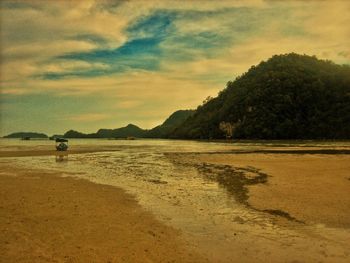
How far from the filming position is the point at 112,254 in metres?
9.50

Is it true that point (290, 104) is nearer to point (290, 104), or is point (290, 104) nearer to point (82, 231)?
point (290, 104)


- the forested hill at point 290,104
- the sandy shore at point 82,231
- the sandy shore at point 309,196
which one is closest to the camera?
the sandy shore at point 82,231

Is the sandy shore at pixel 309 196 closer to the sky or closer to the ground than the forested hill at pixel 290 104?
closer to the ground

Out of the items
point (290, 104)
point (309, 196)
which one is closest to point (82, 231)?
point (309, 196)

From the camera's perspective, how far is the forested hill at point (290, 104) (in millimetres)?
149375

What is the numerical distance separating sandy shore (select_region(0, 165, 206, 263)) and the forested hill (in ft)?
447

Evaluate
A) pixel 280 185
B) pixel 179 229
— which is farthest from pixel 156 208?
pixel 280 185

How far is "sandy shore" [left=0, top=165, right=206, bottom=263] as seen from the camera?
9.43m

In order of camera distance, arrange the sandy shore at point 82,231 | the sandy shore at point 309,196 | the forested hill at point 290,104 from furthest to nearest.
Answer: the forested hill at point 290,104 < the sandy shore at point 309,196 < the sandy shore at point 82,231

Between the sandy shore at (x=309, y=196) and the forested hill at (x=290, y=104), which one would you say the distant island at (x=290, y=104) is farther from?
the sandy shore at (x=309, y=196)

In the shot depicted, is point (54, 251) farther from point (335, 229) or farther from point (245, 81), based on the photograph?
point (245, 81)

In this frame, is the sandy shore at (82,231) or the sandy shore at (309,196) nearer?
the sandy shore at (82,231)

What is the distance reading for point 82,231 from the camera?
11.7 m

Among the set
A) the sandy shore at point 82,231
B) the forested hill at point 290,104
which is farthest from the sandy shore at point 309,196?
the forested hill at point 290,104
